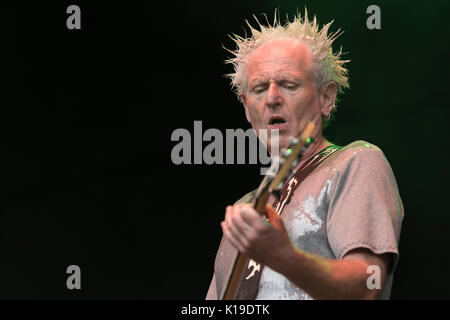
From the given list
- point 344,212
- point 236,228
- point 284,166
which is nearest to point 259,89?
point 344,212

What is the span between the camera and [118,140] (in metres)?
3.49

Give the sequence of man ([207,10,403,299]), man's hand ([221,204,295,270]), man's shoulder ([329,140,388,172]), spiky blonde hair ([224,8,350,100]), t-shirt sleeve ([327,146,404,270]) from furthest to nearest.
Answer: spiky blonde hair ([224,8,350,100])
man's shoulder ([329,140,388,172])
t-shirt sleeve ([327,146,404,270])
man ([207,10,403,299])
man's hand ([221,204,295,270])

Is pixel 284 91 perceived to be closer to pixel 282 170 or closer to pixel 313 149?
pixel 313 149

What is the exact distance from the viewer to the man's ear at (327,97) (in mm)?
2381

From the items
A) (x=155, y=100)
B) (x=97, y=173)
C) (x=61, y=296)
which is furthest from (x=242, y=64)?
(x=61, y=296)

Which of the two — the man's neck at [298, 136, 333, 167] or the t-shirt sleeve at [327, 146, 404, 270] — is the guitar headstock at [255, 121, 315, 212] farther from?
the man's neck at [298, 136, 333, 167]

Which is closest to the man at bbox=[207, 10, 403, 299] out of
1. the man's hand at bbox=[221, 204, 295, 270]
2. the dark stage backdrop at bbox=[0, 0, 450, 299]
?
the man's hand at bbox=[221, 204, 295, 270]

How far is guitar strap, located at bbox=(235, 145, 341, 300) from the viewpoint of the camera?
196cm

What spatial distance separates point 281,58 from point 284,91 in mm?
123

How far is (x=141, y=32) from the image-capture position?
3432 mm

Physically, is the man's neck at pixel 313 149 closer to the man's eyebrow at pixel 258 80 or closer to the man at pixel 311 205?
the man at pixel 311 205

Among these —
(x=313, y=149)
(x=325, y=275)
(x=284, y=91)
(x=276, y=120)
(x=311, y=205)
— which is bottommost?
(x=325, y=275)

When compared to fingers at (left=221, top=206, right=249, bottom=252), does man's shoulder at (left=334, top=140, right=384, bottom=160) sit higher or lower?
higher

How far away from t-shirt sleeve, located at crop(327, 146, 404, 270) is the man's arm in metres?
0.04
